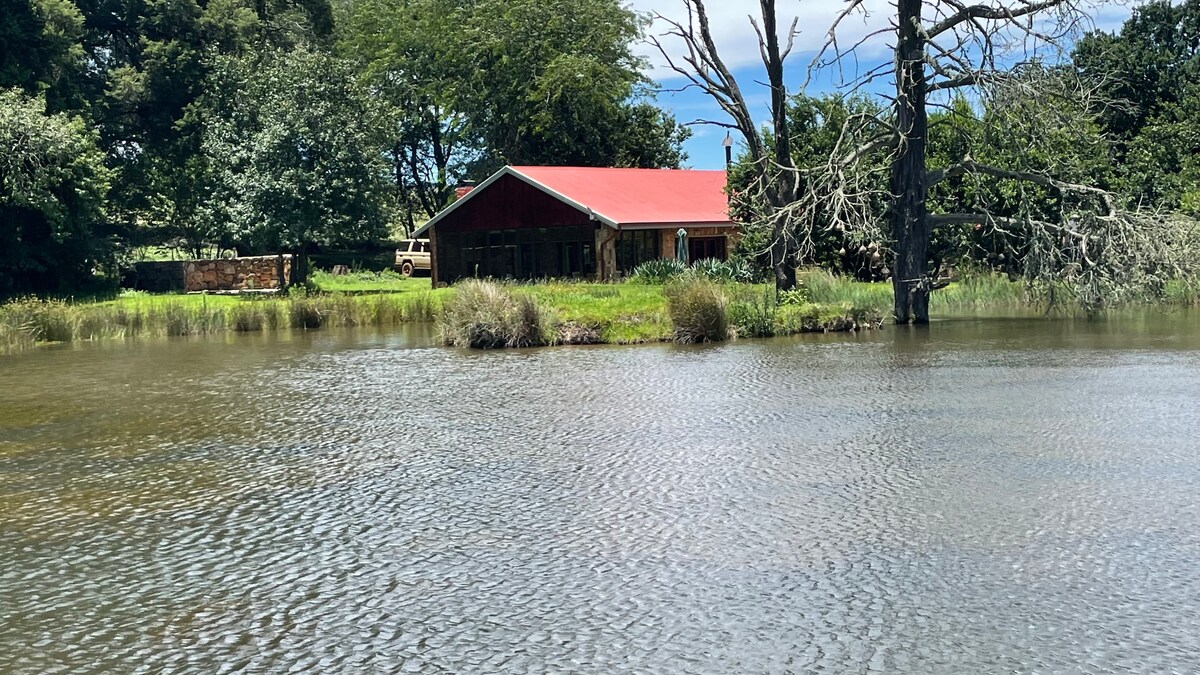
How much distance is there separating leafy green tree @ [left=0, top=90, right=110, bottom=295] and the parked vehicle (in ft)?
52.3

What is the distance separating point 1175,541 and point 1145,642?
194cm

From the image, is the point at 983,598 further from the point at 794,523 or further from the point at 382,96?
the point at 382,96

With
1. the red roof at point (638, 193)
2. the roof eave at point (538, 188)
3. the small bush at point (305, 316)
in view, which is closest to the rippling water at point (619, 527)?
the small bush at point (305, 316)

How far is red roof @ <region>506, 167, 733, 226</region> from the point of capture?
37.6m

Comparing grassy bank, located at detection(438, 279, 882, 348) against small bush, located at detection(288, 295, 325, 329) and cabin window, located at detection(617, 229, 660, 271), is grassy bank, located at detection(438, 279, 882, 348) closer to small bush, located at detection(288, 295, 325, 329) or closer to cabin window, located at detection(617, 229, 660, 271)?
small bush, located at detection(288, 295, 325, 329)

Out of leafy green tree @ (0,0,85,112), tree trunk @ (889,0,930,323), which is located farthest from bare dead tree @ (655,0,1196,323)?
leafy green tree @ (0,0,85,112)

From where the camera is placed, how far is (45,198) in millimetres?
34469

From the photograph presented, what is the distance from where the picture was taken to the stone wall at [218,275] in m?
42.0

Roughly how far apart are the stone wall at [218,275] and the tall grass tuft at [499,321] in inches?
805

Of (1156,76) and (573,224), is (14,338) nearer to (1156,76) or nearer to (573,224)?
(573,224)

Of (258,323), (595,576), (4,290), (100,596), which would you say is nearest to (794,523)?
(595,576)

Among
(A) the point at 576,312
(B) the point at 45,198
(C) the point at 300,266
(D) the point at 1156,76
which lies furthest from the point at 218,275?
(D) the point at 1156,76

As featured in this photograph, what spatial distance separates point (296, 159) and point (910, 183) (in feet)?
73.5

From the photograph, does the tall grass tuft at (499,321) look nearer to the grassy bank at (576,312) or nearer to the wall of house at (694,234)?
the grassy bank at (576,312)
